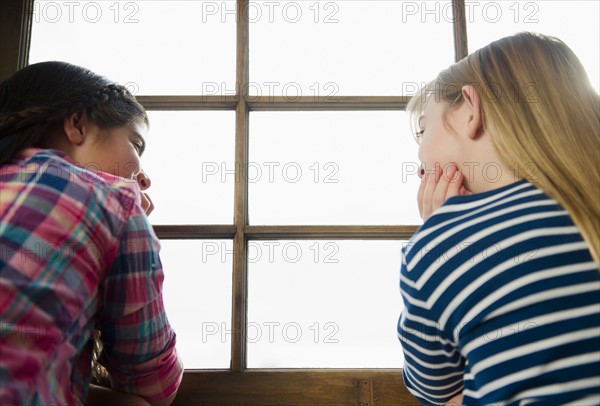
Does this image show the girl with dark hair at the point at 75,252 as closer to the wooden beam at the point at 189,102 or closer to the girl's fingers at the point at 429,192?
the wooden beam at the point at 189,102

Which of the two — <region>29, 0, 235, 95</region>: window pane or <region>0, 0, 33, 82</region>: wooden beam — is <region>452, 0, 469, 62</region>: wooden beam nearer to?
<region>29, 0, 235, 95</region>: window pane

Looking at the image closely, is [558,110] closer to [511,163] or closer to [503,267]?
[511,163]

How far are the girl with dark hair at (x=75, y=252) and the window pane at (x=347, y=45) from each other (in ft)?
1.66

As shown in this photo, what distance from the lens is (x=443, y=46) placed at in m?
1.38

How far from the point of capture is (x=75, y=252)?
0.66 m

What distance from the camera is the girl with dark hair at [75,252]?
0.60m

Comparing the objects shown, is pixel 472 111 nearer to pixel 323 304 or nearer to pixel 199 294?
pixel 323 304

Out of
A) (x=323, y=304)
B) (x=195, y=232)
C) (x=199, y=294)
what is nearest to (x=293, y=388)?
(x=323, y=304)

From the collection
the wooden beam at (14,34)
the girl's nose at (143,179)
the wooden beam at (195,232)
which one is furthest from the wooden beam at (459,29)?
the wooden beam at (14,34)

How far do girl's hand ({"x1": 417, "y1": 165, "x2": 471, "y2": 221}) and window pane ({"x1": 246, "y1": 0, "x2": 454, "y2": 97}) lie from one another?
55 cm

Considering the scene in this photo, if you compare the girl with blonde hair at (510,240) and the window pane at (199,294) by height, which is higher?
the girl with blonde hair at (510,240)

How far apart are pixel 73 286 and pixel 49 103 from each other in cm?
37

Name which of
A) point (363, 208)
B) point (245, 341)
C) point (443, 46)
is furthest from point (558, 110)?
point (245, 341)

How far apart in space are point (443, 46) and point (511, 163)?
2.50 ft
